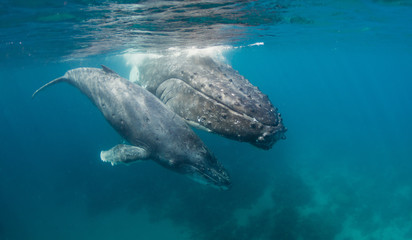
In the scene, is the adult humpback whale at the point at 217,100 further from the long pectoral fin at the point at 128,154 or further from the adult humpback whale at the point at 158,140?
the long pectoral fin at the point at 128,154

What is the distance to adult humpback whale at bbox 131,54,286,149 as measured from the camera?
15.2 feet

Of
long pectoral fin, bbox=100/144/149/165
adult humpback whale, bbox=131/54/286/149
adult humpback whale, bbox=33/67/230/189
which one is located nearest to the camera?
adult humpback whale, bbox=131/54/286/149

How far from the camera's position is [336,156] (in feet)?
102

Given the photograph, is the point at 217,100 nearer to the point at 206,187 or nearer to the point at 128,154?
the point at 128,154

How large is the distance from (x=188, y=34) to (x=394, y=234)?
72.9 ft

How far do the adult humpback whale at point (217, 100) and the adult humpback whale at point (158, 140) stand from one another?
415 mm

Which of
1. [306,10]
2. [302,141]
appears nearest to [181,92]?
[306,10]

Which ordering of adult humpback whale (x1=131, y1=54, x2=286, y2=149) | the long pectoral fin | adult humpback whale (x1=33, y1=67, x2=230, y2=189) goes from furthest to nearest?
the long pectoral fin < adult humpback whale (x1=33, y1=67, x2=230, y2=189) < adult humpback whale (x1=131, y1=54, x2=286, y2=149)

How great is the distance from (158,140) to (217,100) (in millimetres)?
1852

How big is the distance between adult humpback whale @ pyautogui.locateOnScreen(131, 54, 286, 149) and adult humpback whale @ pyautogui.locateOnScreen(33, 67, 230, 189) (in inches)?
16.3

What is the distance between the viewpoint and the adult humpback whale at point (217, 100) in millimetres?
4633

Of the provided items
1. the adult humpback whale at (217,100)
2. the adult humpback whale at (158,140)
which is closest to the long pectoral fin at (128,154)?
the adult humpback whale at (158,140)

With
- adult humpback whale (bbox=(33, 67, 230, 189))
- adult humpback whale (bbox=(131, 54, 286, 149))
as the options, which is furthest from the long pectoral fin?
adult humpback whale (bbox=(131, 54, 286, 149))

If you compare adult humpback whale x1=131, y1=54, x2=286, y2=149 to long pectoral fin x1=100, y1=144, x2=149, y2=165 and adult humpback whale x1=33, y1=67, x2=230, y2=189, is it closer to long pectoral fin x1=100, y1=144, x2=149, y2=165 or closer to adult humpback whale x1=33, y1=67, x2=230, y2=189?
adult humpback whale x1=33, y1=67, x2=230, y2=189
